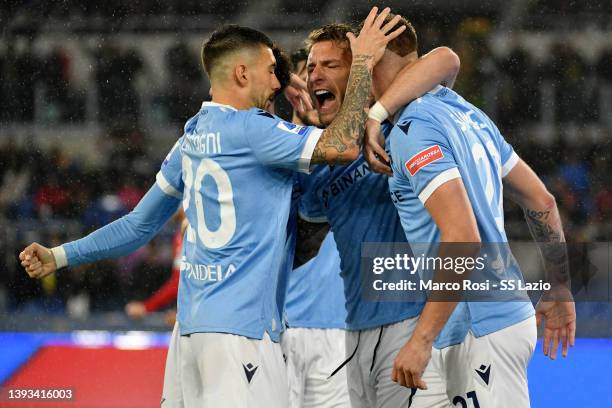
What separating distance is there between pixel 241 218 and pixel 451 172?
649mm

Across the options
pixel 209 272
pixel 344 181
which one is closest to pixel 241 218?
pixel 209 272

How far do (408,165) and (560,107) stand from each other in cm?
756

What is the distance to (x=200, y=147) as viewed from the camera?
2.84 m

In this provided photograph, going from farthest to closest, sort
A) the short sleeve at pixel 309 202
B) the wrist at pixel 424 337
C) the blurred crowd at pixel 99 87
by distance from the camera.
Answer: the blurred crowd at pixel 99 87 → the short sleeve at pixel 309 202 → the wrist at pixel 424 337

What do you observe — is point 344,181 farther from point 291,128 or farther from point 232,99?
point 232,99

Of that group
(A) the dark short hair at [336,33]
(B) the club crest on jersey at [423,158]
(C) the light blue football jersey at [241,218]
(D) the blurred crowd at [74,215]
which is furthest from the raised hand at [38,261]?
(D) the blurred crowd at [74,215]

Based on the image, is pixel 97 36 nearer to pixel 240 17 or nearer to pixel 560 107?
pixel 240 17

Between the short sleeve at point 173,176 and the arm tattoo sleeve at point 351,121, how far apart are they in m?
0.63

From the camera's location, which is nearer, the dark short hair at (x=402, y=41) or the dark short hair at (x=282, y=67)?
the dark short hair at (x=402, y=41)

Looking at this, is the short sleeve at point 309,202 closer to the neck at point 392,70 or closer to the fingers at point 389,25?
the neck at point 392,70

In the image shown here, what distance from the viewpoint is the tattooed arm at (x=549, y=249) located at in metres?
2.94

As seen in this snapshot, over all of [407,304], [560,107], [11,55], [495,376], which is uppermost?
[11,55]

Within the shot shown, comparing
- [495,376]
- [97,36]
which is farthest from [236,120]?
[97,36]

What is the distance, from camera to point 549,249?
3.10 m
